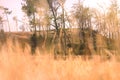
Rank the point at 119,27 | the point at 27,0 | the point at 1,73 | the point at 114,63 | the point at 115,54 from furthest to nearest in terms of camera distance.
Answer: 1. the point at 27,0
2. the point at 119,27
3. the point at 115,54
4. the point at 114,63
5. the point at 1,73

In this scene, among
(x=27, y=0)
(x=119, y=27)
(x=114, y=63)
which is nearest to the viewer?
(x=114, y=63)

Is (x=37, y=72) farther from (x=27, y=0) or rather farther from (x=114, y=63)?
(x=27, y=0)

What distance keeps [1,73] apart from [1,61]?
1.34 feet

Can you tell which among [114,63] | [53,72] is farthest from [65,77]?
[114,63]

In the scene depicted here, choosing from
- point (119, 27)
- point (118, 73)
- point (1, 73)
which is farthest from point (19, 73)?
point (119, 27)

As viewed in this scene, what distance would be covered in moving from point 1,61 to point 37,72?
1.61 ft

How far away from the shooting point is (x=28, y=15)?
3416 centimetres

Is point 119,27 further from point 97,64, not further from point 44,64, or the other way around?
point 44,64

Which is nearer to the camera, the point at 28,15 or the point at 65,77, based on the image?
the point at 65,77

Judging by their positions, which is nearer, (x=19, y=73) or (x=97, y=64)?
(x=19, y=73)

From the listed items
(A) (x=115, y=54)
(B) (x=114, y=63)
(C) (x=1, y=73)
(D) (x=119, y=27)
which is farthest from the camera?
(D) (x=119, y=27)

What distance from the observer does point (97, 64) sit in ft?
9.72

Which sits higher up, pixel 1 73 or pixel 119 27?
pixel 119 27

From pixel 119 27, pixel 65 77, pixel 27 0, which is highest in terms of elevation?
pixel 27 0
